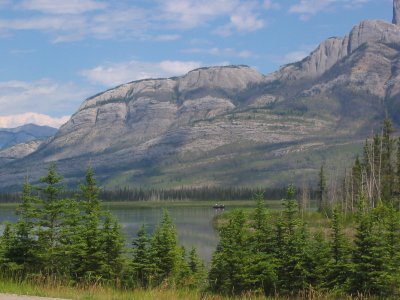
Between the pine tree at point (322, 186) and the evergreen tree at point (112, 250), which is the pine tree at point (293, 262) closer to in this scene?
the evergreen tree at point (112, 250)

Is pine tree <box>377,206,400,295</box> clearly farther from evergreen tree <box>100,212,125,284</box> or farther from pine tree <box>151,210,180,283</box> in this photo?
evergreen tree <box>100,212,125,284</box>

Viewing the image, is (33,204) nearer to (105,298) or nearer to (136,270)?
(136,270)

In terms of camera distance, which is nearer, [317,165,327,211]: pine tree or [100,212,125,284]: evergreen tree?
[100,212,125,284]: evergreen tree

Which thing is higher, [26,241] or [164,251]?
[26,241]

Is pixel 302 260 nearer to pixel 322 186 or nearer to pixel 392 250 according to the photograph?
pixel 392 250

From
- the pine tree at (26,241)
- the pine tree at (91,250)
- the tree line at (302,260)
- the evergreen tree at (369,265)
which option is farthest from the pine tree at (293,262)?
the pine tree at (26,241)

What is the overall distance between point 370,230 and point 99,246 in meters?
16.9

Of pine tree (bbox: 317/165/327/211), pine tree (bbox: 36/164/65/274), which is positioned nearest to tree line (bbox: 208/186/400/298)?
pine tree (bbox: 36/164/65/274)

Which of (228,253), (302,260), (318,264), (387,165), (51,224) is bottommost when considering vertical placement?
(318,264)

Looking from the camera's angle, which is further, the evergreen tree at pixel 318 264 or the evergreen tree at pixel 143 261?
the evergreen tree at pixel 143 261

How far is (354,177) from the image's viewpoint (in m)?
139

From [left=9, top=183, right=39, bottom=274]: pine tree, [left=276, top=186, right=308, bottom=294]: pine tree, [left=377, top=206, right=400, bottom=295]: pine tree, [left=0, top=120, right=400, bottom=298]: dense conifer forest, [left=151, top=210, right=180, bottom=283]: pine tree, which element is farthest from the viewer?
[left=151, top=210, right=180, bottom=283]: pine tree

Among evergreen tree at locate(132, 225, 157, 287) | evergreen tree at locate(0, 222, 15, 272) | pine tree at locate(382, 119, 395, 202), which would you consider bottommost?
evergreen tree at locate(132, 225, 157, 287)

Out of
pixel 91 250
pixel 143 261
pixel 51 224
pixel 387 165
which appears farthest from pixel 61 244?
pixel 387 165
